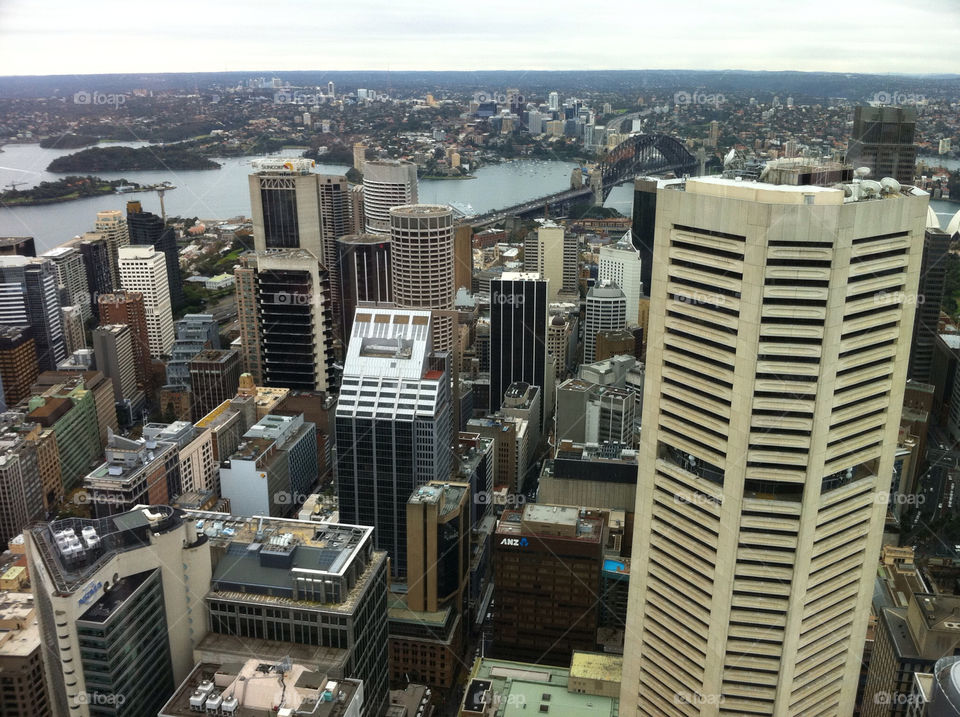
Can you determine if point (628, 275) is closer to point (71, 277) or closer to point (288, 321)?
point (288, 321)

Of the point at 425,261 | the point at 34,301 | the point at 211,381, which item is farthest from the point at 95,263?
the point at 425,261

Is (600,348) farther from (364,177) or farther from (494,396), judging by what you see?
(364,177)

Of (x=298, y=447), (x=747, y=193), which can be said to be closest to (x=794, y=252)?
(x=747, y=193)

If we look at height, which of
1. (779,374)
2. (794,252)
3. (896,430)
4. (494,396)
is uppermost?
(794,252)

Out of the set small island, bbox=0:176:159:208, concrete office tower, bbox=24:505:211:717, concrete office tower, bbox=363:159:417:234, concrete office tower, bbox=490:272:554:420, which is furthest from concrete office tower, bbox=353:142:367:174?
concrete office tower, bbox=24:505:211:717

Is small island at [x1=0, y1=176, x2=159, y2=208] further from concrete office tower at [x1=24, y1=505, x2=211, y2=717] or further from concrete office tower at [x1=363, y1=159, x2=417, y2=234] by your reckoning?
concrete office tower at [x1=24, y1=505, x2=211, y2=717]
